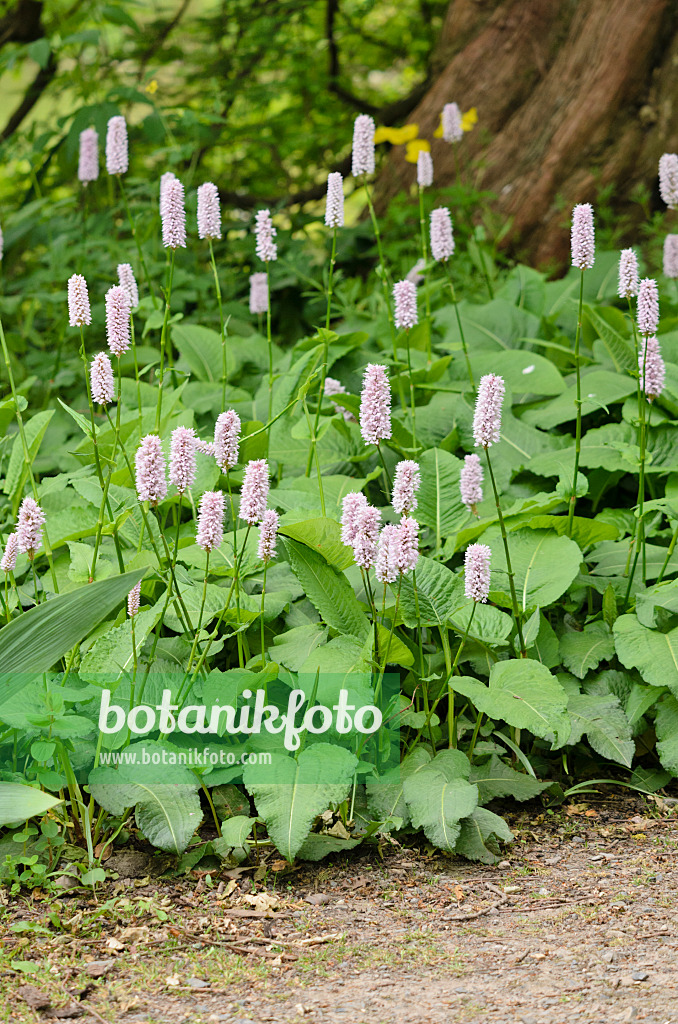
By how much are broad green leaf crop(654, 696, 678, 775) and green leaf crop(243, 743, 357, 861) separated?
784 mm

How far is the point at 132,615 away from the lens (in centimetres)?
207

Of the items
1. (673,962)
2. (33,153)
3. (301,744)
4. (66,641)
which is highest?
(33,153)

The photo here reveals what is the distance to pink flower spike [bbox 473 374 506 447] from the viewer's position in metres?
1.94

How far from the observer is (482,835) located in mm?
2045

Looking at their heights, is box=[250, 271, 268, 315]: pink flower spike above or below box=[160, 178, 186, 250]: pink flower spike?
above

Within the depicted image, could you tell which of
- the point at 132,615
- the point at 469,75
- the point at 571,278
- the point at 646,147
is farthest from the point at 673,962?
the point at 469,75

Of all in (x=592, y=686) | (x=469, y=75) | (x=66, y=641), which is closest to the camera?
(x=66, y=641)

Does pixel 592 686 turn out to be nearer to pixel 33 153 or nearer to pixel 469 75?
pixel 33 153

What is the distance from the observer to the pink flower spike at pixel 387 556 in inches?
72.3

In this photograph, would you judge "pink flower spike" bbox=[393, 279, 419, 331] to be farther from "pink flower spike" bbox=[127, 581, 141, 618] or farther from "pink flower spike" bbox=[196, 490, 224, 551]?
"pink flower spike" bbox=[127, 581, 141, 618]

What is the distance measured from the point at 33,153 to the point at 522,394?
281 cm

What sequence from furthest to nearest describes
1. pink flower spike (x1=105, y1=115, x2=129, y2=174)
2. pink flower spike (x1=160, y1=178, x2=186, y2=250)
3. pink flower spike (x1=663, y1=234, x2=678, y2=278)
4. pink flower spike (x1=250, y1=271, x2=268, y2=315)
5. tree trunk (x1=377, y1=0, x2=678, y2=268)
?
tree trunk (x1=377, y1=0, x2=678, y2=268) → pink flower spike (x1=250, y1=271, x2=268, y2=315) → pink flower spike (x1=663, y1=234, x2=678, y2=278) → pink flower spike (x1=105, y1=115, x2=129, y2=174) → pink flower spike (x1=160, y1=178, x2=186, y2=250)

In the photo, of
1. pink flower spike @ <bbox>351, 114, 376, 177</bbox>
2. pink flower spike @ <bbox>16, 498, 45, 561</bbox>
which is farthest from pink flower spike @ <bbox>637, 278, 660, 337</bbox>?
pink flower spike @ <bbox>16, 498, 45, 561</bbox>

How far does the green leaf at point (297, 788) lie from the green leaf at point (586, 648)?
75 cm
